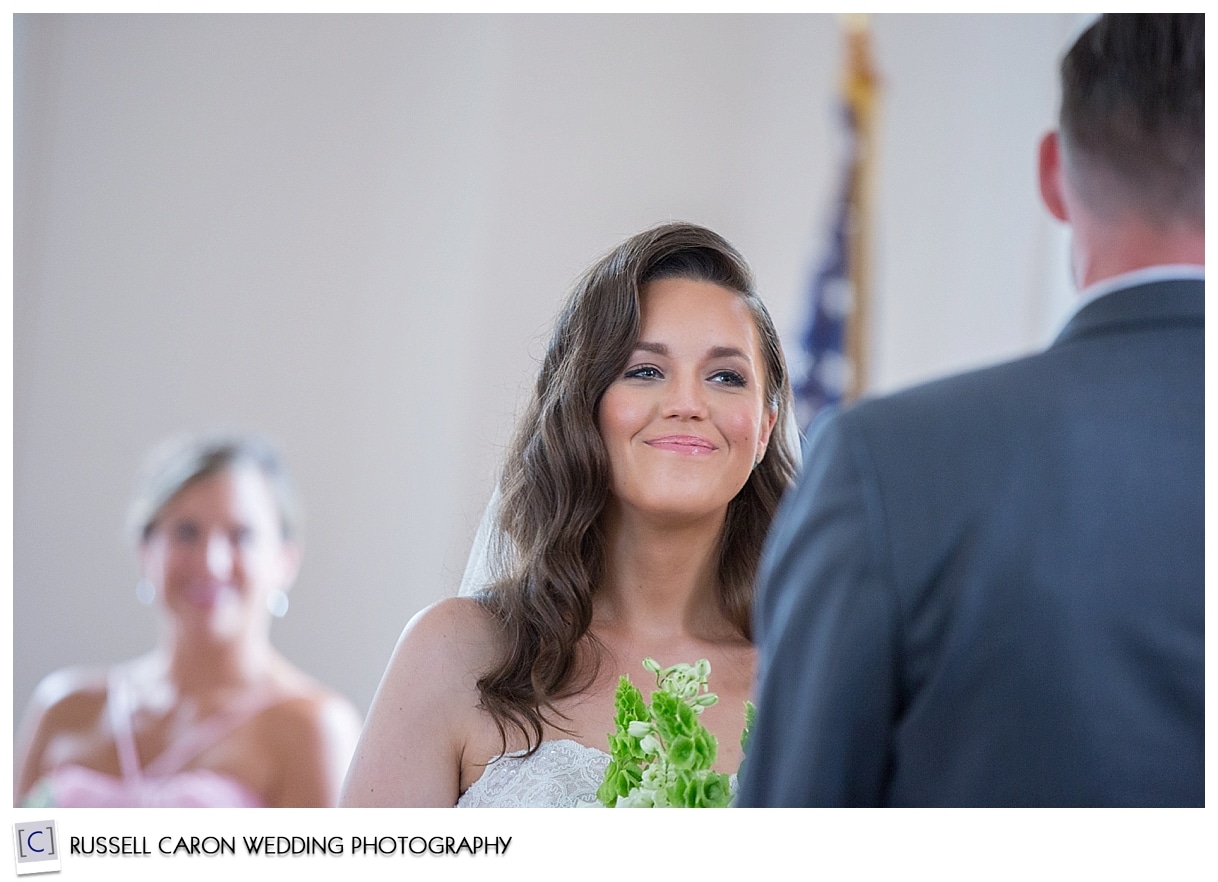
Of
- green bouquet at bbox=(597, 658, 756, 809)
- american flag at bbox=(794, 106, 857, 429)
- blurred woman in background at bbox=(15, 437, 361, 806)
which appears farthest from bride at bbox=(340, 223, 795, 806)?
american flag at bbox=(794, 106, 857, 429)

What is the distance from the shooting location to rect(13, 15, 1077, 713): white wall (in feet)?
14.8

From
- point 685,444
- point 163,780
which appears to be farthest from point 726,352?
point 163,780

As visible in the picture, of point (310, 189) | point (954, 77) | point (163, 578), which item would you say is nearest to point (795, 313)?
point (954, 77)

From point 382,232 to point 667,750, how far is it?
11.8 feet

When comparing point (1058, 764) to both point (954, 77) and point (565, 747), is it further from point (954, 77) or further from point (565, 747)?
point (954, 77)

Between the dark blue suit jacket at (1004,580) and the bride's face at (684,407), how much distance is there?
738 mm

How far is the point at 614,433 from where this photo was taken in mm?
2047

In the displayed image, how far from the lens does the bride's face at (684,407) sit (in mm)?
1983

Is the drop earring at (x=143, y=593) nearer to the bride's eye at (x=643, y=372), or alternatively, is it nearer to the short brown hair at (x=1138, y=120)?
the bride's eye at (x=643, y=372)

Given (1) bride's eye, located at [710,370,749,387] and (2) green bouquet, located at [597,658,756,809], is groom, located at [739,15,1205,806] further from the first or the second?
(1) bride's eye, located at [710,370,749,387]

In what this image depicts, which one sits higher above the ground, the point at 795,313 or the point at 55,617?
the point at 795,313
